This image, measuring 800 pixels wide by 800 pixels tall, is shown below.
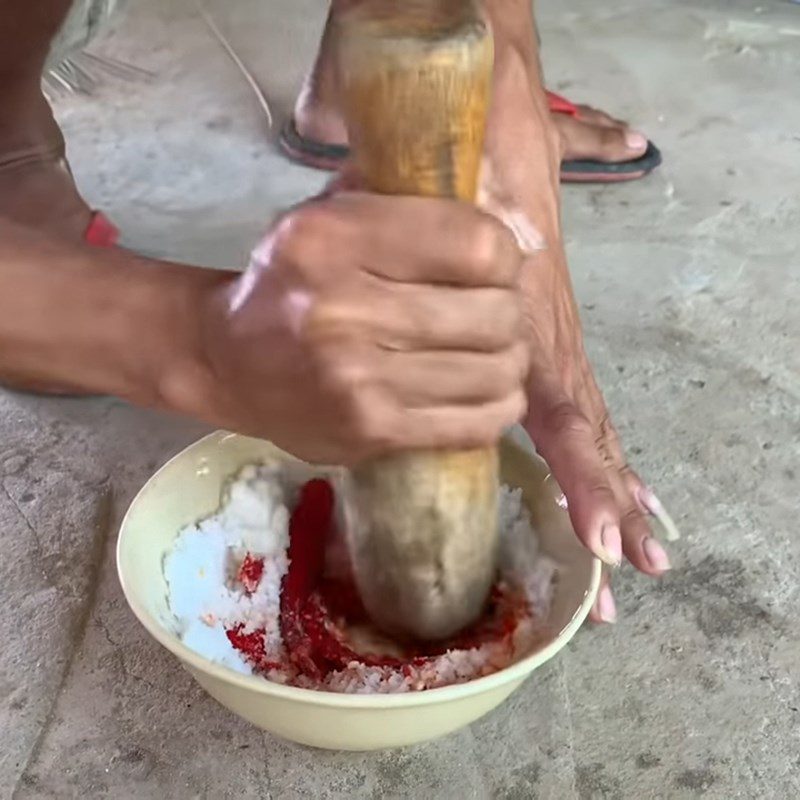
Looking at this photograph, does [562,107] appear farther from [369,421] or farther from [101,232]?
[369,421]

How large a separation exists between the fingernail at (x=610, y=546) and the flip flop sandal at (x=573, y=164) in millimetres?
986

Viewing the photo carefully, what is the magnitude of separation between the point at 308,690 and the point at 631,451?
0.56m

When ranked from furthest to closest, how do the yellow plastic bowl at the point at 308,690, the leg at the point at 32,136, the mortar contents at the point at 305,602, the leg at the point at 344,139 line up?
the leg at the point at 344,139 < the leg at the point at 32,136 < the mortar contents at the point at 305,602 < the yellow plastic bowl at the point at 308,690

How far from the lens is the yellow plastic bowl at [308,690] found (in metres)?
0.70

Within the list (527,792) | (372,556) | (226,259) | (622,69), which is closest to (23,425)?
(226,259)

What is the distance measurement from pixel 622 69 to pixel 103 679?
4.89 feet

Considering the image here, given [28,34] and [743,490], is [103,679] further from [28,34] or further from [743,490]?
[28,34]

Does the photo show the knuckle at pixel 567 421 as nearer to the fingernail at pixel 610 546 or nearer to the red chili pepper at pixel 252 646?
the fingernail at pixel 610 546

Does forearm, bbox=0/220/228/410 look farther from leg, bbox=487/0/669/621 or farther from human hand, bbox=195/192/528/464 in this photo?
leg, bbox=487/0/669/621

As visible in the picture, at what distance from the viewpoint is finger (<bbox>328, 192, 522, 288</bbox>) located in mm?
596

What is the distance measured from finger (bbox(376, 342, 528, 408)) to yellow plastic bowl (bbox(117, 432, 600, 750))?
18 centimetres

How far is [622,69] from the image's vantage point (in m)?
2.00

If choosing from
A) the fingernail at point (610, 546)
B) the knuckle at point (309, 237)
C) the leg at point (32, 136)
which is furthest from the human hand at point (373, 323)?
the leg at point (32, 136)

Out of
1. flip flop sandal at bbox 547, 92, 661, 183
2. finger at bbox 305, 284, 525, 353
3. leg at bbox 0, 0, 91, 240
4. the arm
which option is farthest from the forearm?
flip flop sandal at bbox 547, 92, 661, 183
